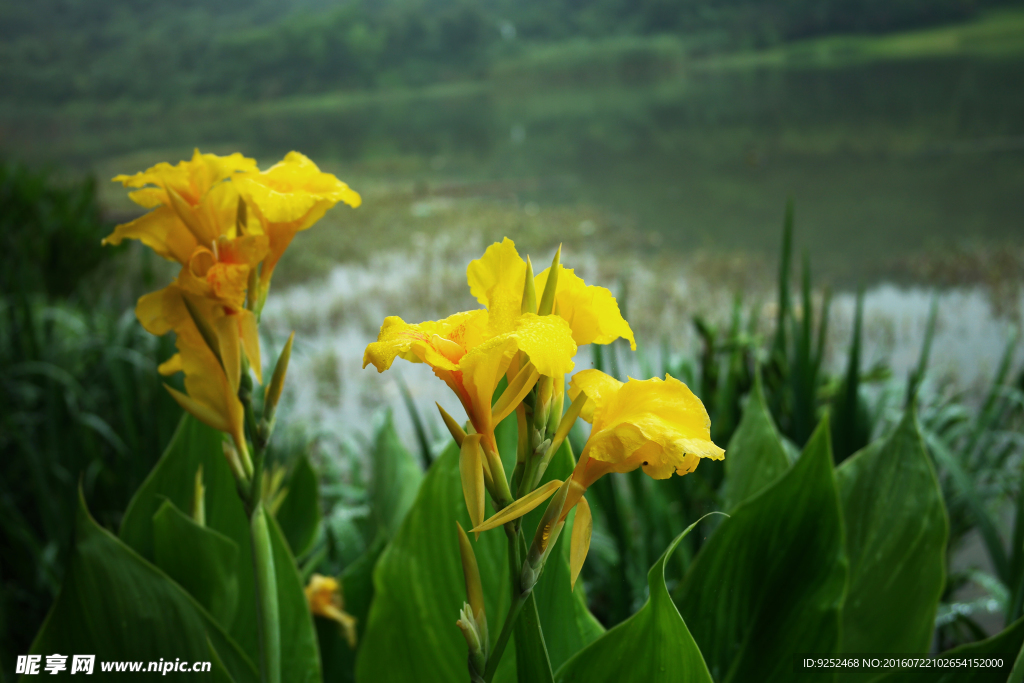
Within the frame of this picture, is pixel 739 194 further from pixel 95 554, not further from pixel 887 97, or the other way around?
pixel 95 554

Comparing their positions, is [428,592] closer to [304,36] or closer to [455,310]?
[455,310]

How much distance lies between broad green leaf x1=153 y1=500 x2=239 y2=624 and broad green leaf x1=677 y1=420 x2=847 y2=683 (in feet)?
1.28

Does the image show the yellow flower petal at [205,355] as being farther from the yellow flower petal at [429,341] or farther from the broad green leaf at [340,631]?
the broad green leaf at [340,631]

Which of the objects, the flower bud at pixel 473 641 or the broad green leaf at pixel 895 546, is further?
the broad green leaf at pixel 895 546

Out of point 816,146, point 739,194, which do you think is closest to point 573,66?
point 816,146

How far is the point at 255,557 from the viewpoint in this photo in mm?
407

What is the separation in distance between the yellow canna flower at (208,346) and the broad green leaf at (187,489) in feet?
0.90

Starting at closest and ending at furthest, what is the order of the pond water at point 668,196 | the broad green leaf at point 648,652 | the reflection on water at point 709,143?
1. the broad green leaf at point 648,652
2. the pond water at point 668,196
3. the reflection on water at point 709,143

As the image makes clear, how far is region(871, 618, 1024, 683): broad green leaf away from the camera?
44 centimetres

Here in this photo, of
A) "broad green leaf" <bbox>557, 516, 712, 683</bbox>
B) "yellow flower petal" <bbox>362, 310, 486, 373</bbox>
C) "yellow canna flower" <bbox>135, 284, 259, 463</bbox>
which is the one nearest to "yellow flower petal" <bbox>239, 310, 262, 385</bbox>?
"yellow canna flower" <bbox>135, 284, 259, 463</bbox>

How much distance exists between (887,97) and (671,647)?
12.6 meters

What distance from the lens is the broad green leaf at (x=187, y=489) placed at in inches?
26.8

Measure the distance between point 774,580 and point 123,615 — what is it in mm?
510

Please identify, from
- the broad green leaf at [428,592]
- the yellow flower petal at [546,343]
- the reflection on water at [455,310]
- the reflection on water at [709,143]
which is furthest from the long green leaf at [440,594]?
the reflection on water at [709,143]
